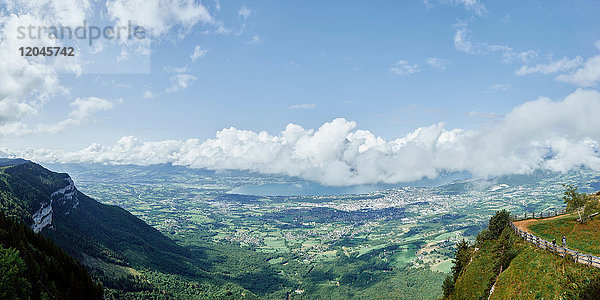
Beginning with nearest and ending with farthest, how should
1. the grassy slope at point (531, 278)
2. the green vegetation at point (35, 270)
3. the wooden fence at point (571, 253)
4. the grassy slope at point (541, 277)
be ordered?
the grassy slope at point (531, 278) → the grassy slope at point (541, 277) → the wooden fence at point (571, 253) → the green vegetation at point (35, 270)

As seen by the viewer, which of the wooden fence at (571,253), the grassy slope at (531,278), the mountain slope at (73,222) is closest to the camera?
the grassy slope at (531,278)

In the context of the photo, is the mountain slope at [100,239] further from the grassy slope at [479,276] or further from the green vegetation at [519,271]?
the green vegetation at [519,271]

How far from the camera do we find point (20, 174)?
148 meters

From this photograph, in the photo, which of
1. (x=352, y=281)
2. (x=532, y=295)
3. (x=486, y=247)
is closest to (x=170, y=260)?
(x=352, y=281)

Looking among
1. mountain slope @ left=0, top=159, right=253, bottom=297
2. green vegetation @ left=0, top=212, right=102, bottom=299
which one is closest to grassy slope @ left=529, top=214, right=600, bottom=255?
green vegetation @ left=0, top=212, right=102, bottom=299

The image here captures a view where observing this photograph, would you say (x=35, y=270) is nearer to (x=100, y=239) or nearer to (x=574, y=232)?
(x=574, y=232)

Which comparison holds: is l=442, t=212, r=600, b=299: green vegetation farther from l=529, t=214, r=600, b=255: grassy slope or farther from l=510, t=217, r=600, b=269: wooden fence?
l=510, t=217, r=600, b=269: wooden fence

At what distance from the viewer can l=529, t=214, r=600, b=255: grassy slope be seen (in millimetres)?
37406

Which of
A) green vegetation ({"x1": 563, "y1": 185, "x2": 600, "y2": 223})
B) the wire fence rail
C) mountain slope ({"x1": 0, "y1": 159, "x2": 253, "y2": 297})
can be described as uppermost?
green vegetation ({"x1": 563, "y1": 185, "x2": 600, "y2": 223})

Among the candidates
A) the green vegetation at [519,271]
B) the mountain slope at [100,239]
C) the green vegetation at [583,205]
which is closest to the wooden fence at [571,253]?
the green vegetation at [519,271]

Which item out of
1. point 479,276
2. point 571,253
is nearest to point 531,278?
point 571,253

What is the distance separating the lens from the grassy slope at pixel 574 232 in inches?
1473

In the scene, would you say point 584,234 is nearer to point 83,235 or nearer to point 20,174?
point 83,235

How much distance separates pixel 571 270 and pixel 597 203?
2393cm
